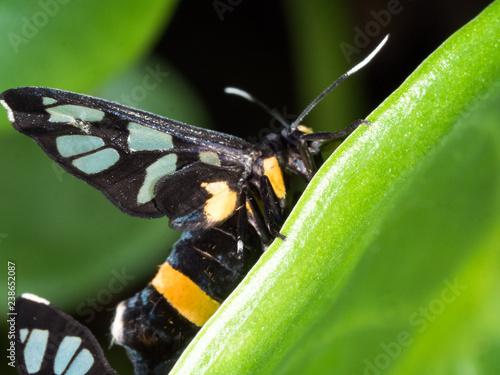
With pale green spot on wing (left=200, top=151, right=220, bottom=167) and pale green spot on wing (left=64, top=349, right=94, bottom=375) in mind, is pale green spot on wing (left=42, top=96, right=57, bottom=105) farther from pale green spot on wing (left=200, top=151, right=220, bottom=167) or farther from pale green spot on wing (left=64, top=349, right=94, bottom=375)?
pale green spot on wing (left=64, top=349, right=94, bottom=375)

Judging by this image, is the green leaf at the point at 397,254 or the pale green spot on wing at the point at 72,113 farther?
the pale green spot on wing at the point at 72,113

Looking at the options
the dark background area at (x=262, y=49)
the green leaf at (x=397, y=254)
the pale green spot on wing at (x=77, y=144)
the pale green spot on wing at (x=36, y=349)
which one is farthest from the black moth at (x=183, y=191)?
the dark background area at (x=262, y=49)

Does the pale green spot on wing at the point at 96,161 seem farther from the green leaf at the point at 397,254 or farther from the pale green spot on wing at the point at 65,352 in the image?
the green leaf at the point at 397,254

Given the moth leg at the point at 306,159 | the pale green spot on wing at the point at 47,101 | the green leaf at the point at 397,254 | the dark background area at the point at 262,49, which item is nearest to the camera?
the green leaf at the point at 397,254

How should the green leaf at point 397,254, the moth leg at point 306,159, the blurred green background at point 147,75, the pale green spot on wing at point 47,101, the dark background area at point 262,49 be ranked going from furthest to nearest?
the dark background area at point 262,49 → the blurred green background at point 147,75 → the moth leg at point 306,159 → the pale green spot on wing at point 47,101 → the green leaf at point 397,254

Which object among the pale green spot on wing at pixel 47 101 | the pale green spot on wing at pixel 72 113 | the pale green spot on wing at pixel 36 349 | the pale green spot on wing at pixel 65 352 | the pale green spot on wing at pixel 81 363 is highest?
the pale green spot on wing at pixel 47 101

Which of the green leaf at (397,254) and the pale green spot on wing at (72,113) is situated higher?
the pale green spot on wing at (72,113)

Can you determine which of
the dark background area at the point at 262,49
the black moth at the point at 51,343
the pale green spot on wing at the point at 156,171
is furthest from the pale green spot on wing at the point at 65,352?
the dark background area at the point at 262,49

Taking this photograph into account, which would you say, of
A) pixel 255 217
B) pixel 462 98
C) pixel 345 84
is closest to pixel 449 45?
pixel 462 98
